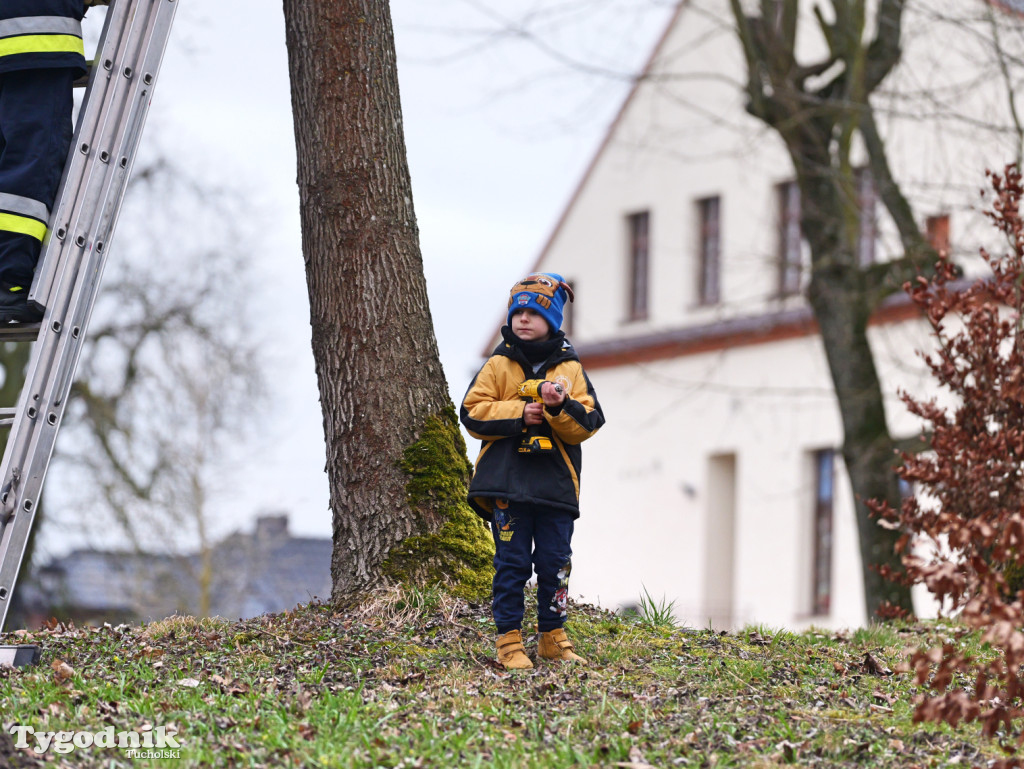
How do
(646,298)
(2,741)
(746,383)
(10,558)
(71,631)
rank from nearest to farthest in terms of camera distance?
(2,741), (10,558), (71,631), (746,383), (646,298)

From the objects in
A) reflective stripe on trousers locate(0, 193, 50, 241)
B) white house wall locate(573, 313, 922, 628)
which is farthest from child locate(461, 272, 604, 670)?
white house wall locate(573, 313, 922, 628)

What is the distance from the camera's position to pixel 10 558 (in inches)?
215

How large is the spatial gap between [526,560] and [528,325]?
98 centimetres

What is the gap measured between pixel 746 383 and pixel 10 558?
22.1m

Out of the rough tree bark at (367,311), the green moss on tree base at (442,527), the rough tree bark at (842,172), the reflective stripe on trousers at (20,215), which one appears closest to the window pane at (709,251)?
→ the rough tree bark at (842,172)

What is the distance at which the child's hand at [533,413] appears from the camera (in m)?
5.95

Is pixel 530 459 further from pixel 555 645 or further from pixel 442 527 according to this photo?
pixel 442 527

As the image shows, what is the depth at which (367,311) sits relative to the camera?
7156 millimetres

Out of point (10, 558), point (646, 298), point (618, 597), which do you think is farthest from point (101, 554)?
point (10, 558)

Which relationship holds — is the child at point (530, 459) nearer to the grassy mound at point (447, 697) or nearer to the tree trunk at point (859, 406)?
the grassy mound at point (447, 697)

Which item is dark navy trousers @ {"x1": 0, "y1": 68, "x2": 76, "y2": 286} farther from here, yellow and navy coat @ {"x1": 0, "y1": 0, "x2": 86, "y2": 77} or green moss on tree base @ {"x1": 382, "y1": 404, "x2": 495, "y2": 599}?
green moss on tree base @ {"x1": 382, "y1": 404, "x2": 495, "y2": 599}

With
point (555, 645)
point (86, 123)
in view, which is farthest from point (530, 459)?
point (86, 123)

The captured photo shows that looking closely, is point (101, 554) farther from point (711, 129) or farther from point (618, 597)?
point (711, 129)

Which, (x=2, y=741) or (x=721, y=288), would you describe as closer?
(x=2, y=741)
